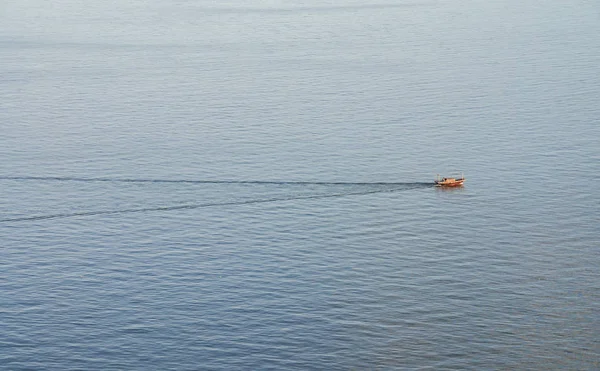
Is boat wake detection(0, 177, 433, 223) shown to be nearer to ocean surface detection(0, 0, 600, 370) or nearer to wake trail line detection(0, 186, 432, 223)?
wake trail line detection(0, 186, 432, 223)

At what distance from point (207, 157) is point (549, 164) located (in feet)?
169

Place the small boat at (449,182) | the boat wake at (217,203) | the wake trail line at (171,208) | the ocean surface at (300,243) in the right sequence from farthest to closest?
the small boat at (449,182) → the boat wake at (217,203) → the wake trail line at (171,208) → the ocean surface at (300,243)

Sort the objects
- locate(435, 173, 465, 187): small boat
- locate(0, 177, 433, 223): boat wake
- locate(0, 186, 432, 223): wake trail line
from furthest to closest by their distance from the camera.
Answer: locate(435, 173, 465, 187): small boat → locate(0, 177, 433, 223): boat wake → locate(0, 186, 432, 223): wake trail line

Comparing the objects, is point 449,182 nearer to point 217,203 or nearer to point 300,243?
point 300,243

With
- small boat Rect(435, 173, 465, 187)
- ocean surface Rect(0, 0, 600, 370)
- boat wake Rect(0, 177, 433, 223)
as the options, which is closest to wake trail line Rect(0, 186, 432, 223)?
boat wake Rect(0, 177, 433, 223)

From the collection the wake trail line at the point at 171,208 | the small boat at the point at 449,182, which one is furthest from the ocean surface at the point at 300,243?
the small boat at the point at 449,182

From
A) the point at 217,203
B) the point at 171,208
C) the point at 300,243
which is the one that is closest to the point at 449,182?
the point at 300,243

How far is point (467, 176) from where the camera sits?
16575 centimetres

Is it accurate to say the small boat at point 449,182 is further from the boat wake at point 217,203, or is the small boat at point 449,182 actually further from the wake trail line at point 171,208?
the wake trail line at point 171,208

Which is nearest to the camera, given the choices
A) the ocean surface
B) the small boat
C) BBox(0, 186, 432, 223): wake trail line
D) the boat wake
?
the ocean surface

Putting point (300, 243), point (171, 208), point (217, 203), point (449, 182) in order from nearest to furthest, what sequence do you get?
point (300, 243) → point (171, 208) → point (217, 203) → point (449, 182)

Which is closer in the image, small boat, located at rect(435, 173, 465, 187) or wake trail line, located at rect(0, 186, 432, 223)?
wake trail line, located at rect(0, 186, 432, 223)

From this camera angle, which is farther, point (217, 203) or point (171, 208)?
point (217, 203)

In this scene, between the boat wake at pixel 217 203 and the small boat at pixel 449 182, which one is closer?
the boat wake at pixel 217 203
